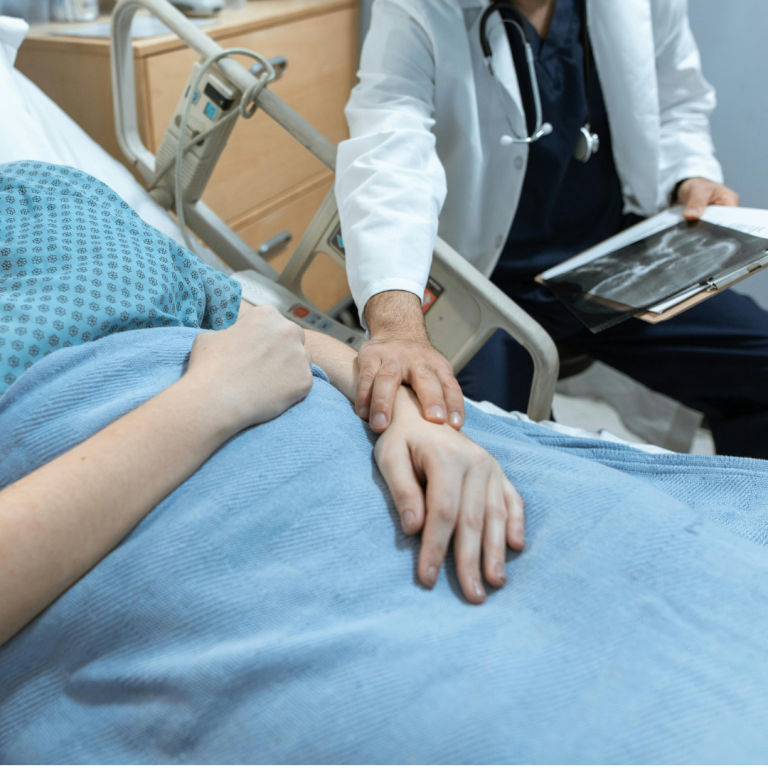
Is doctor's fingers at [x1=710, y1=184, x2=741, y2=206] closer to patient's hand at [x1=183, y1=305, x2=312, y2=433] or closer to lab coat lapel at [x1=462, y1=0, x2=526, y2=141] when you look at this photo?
lab coat lapel at [x1=462, y1=0, x2=526, y2=141]

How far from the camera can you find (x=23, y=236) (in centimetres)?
76

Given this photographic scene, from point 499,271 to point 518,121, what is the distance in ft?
1.09

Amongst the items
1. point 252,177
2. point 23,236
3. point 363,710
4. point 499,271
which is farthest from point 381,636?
point 252,177

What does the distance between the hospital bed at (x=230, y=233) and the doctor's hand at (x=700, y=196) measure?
0.57 metres

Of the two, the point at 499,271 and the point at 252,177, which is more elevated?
the point at 252,177

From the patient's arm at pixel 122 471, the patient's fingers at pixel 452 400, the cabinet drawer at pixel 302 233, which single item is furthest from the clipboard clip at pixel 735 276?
the cabinet drawer at pixel 302 233

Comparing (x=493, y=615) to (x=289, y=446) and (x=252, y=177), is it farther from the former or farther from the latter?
(x=252, y=177)

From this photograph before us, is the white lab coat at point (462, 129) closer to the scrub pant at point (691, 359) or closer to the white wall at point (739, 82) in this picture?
the scrub pant at point (691, 359)

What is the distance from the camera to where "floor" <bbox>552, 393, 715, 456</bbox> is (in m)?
2.08

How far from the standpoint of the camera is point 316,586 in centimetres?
55

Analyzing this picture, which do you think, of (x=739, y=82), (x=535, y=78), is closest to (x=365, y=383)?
(x=535, y=78)

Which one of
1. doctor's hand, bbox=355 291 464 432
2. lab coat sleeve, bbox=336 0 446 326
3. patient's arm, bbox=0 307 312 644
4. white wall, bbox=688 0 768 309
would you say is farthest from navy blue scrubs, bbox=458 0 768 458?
white wall, bbox=688 0 768 309

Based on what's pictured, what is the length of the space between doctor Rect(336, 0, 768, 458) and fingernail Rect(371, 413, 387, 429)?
0.41 meters

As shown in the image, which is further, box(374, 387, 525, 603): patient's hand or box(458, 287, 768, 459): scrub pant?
box(458, 287, 768, 459): scrub pant
